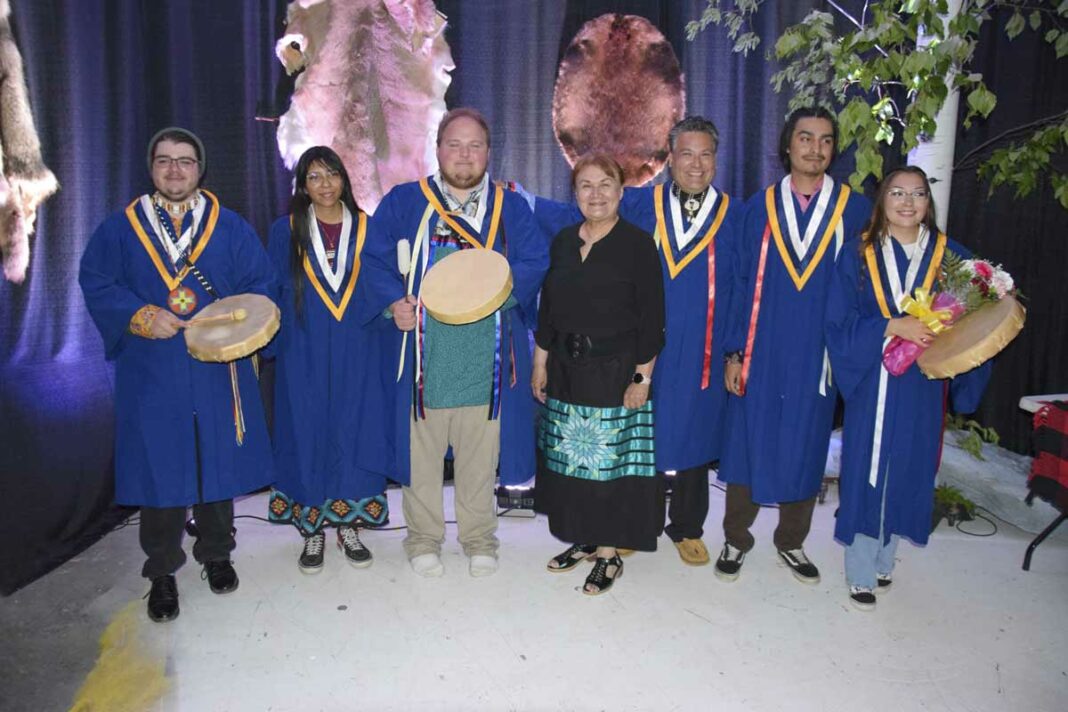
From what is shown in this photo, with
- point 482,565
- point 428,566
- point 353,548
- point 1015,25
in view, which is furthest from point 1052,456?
point 353,548

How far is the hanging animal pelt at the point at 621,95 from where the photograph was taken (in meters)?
4.15

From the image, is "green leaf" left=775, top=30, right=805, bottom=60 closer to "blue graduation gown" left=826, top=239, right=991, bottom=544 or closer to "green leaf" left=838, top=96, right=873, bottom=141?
"green leaf" left=838, top=96, right=873, bottom=141

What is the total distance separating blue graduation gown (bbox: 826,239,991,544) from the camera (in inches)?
112

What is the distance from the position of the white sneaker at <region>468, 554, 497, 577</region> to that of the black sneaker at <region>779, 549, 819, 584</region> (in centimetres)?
118

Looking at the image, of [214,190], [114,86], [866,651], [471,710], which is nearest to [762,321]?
[866,651]

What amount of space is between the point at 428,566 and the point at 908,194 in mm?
2240

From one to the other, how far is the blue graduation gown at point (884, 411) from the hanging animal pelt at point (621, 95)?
166 cm

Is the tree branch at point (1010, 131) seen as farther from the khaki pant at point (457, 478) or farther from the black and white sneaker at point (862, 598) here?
the khaki pant at point (457, 478)

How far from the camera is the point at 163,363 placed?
2.82 metres

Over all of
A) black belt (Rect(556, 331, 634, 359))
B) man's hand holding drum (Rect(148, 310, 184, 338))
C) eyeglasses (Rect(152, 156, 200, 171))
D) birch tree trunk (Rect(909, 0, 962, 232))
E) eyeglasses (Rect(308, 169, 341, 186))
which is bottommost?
black belt (Rect(556, 331, 634, 359))

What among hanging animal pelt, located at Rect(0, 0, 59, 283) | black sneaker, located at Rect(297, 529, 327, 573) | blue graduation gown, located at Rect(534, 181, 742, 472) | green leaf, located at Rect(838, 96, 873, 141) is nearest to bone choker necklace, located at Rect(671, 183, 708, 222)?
blue graduation gown, located at Rect(534, 181, 742, 472)

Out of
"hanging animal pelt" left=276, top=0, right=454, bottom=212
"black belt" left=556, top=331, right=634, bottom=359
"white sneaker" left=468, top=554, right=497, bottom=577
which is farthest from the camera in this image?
"hanging animal pelt" left=276, top=0, right=454, bottom=212

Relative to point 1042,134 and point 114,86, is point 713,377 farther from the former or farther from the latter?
point 114,86

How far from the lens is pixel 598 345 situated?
2.87m
